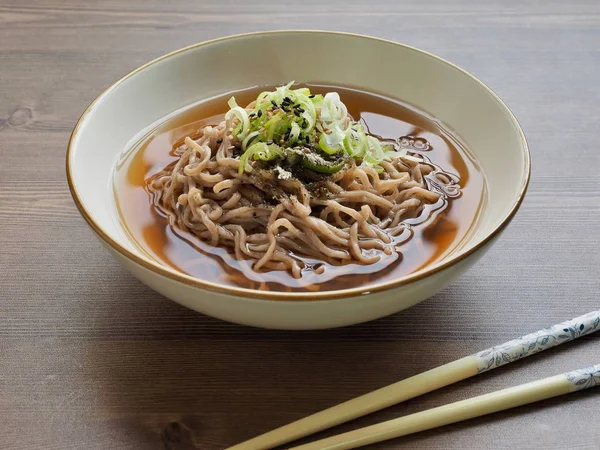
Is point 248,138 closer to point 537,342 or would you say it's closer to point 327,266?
point 327,266

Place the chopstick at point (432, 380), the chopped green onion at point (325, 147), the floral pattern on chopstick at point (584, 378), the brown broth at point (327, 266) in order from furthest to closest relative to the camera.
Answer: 1. the chopped green onion at point (325, 147)
2. the brown broth at point (327, 266)
3. the floral pattern on chopstick at point (584, 378)
4. the chopstick at point (432, 380)

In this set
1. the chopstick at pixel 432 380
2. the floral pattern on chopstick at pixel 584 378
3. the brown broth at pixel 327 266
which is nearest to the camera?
the chopstick at pixel 432 380

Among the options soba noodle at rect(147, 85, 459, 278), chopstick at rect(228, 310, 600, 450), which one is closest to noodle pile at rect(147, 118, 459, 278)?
soba noodle at rect(147, 85, 459, 278)

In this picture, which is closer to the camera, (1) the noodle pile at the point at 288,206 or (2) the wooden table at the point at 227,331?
(2) the wooden table at the point at 227,331

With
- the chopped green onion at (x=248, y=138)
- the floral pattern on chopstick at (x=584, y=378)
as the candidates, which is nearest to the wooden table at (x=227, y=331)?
the floral pattern on chopstick at (x=584, y=378)

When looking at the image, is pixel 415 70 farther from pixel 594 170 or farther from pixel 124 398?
pixel 124 398

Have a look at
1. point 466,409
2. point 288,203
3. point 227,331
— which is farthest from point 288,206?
point 466,409

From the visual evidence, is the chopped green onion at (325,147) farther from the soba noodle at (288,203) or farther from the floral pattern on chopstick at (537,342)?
the floral pattern on chopstick at (537,342)
